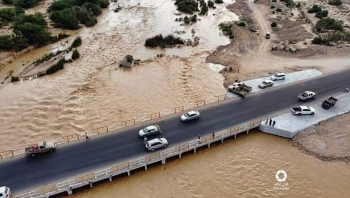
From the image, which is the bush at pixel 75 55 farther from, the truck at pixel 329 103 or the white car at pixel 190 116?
the truck at pixel 329 103

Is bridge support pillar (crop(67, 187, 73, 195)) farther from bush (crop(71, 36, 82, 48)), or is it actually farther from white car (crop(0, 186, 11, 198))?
bush (crop(71, 36, 82, 48))

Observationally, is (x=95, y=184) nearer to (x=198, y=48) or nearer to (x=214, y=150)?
(x=214, y=150)

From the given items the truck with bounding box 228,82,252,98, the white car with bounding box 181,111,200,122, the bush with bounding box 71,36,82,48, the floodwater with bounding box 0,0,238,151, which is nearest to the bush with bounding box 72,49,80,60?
the floodwater with bounding box 0,0,238,151

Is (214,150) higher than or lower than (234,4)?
lower

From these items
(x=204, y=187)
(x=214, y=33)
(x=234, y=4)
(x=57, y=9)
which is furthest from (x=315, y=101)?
(x=57, y=9)

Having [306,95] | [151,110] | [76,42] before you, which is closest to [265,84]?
[306,95]

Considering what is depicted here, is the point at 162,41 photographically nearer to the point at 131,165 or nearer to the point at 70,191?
the point at 131,165
